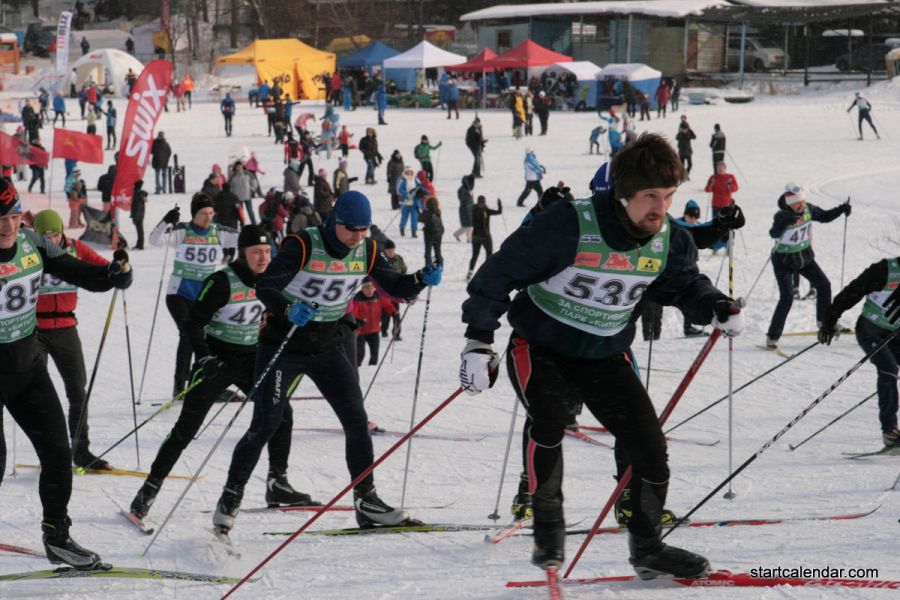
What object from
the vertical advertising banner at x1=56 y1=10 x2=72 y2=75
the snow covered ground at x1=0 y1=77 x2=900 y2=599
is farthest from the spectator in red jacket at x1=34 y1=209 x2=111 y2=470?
the vertical advertising banner at x1=56 y1=10 x2=72 y2=75

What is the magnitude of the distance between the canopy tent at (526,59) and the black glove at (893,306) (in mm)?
32141

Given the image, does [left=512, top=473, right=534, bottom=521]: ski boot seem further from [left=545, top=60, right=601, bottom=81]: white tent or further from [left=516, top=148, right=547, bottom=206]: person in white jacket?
[left=545, top=60, right=601, bottom=81]: white tent

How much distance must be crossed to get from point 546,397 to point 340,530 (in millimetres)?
1903

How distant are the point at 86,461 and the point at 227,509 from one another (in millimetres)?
2078

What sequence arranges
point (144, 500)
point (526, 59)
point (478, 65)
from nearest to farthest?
1. point (144, 500)
2. point (526, 59)
3. point (478, 65)

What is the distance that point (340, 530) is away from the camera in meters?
5.43

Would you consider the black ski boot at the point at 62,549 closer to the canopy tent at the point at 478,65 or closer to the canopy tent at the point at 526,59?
the canopy tent at the point at 526,59

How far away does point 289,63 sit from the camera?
43.3 meters

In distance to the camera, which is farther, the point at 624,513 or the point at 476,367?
the point at 624,513

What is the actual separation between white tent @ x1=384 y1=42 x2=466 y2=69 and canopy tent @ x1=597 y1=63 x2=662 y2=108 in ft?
18.4

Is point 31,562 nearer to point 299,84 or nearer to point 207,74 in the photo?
point 299,84

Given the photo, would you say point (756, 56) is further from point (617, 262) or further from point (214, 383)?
point (617, 262)

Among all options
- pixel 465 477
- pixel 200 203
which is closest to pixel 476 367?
pixel 465 477

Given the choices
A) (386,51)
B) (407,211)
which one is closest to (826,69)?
(386,51)
